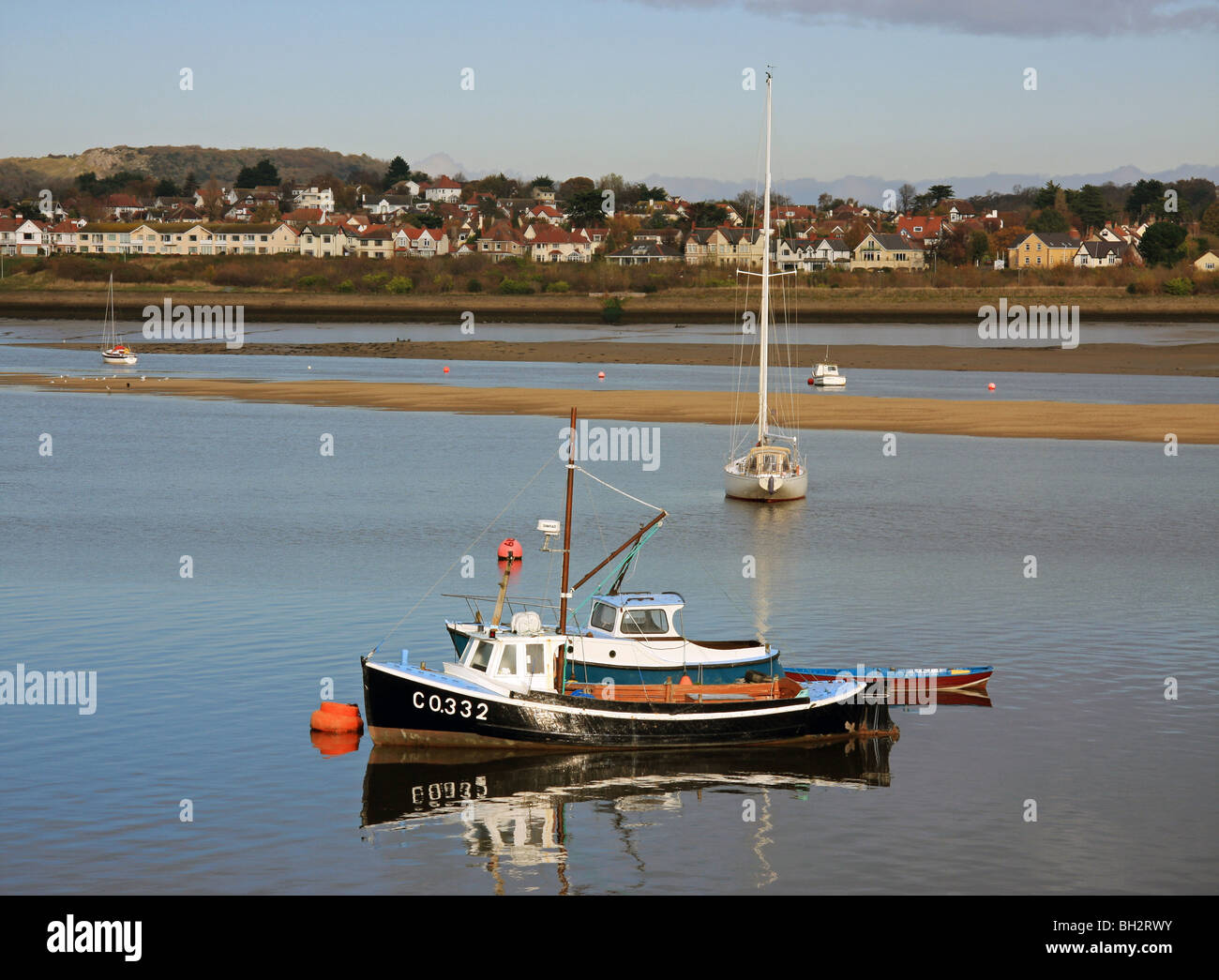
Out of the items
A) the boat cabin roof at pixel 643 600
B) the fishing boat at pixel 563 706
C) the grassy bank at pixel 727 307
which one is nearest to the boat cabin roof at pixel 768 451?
the boat cabin roof at pixel 643 600

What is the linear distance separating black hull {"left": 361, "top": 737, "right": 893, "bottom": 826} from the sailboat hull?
27.9 m

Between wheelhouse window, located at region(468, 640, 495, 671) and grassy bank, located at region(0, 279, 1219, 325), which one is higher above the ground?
grassy bank, located at region(0, 279, 1219, 325)

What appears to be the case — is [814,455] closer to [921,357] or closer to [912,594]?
[912,594]

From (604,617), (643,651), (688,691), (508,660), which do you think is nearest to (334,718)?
(508,660)

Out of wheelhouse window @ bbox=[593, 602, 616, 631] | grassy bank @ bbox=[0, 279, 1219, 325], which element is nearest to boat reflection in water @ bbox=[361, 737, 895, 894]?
wheelhouse window @ bbox=[593, 602, 616, 631]

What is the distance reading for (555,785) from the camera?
27.8m

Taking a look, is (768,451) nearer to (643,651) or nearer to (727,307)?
(643,651)

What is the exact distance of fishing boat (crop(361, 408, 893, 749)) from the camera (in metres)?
29.0

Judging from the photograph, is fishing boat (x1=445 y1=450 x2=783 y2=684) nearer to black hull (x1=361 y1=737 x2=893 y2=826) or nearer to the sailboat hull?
black hull (x1=361 y1=737 x2=893 y2=826)

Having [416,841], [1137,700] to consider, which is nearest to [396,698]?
[416,841]

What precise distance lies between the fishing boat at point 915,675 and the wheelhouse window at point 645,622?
3075mm

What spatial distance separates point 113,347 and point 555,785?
118 meters

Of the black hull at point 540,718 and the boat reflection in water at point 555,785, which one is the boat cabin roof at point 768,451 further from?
the black hull at point 540,718
